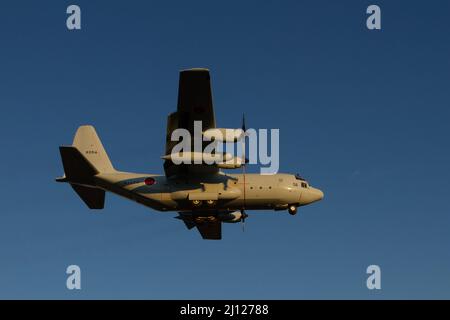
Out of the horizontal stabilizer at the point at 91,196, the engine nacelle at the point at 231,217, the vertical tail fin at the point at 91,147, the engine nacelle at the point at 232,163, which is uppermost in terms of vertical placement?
the vertical tail fin at the point at 91,147

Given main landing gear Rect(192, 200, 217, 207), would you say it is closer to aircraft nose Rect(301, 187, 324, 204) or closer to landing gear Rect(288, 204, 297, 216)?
landing gear Rect(288, 204, 297, 216)

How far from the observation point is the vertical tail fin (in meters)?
40.6

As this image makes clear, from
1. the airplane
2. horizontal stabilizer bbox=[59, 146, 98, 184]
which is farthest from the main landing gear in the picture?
horizontal stabilizer bbox=[59, 146, 98, 184]

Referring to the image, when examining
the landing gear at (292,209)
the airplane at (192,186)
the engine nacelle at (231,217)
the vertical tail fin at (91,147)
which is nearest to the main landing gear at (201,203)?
the airplane at (192,186)

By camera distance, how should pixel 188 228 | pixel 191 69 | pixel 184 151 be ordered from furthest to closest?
pixel 188 228, pixel 184 151, pixel 191 69

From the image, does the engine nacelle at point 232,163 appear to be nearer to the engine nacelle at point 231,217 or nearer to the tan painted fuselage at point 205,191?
the tan painted fuselage at point 205,191

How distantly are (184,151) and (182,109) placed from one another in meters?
2.91

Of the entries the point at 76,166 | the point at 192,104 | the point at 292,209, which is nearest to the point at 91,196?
the point at 76,166

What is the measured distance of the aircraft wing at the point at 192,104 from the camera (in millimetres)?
33812
